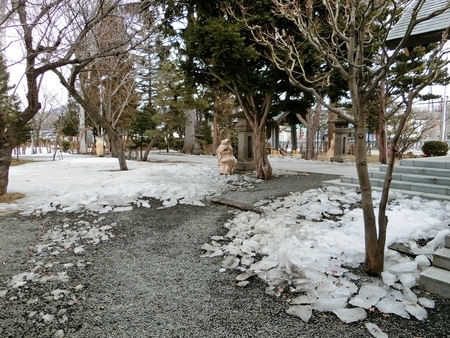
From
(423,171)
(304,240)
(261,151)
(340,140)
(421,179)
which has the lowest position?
(304,240)

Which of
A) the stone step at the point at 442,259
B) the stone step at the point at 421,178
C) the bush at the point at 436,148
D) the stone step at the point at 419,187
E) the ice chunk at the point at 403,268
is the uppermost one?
the bush at the point at 436,148

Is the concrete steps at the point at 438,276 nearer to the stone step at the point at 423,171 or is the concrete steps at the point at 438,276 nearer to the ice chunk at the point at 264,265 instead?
the ice chunk at the point at 264,265

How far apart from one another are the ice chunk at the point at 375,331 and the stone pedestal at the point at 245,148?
263 inches

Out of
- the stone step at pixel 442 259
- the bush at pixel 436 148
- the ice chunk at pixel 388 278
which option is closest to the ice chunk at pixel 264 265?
the ice chunk at pixel 388 278

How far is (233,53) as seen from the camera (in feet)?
17.2

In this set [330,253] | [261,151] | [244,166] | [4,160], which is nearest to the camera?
[330,253]

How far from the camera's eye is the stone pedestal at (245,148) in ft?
27.7

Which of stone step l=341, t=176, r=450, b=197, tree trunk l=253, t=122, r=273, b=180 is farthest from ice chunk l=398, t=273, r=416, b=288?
tree trunk l=253, t=122, r=273, b=180

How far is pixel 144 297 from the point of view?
7.45 feet

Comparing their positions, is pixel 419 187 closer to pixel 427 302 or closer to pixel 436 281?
pixel 436 281

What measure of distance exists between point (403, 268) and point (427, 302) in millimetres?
413

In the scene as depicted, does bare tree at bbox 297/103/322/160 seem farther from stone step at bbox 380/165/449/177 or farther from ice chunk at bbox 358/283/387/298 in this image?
ice chunk at bbox 358/283/387/298

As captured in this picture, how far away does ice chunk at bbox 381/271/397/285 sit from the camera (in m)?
2.29

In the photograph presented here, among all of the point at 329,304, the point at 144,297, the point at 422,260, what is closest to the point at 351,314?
the point at 329,304
